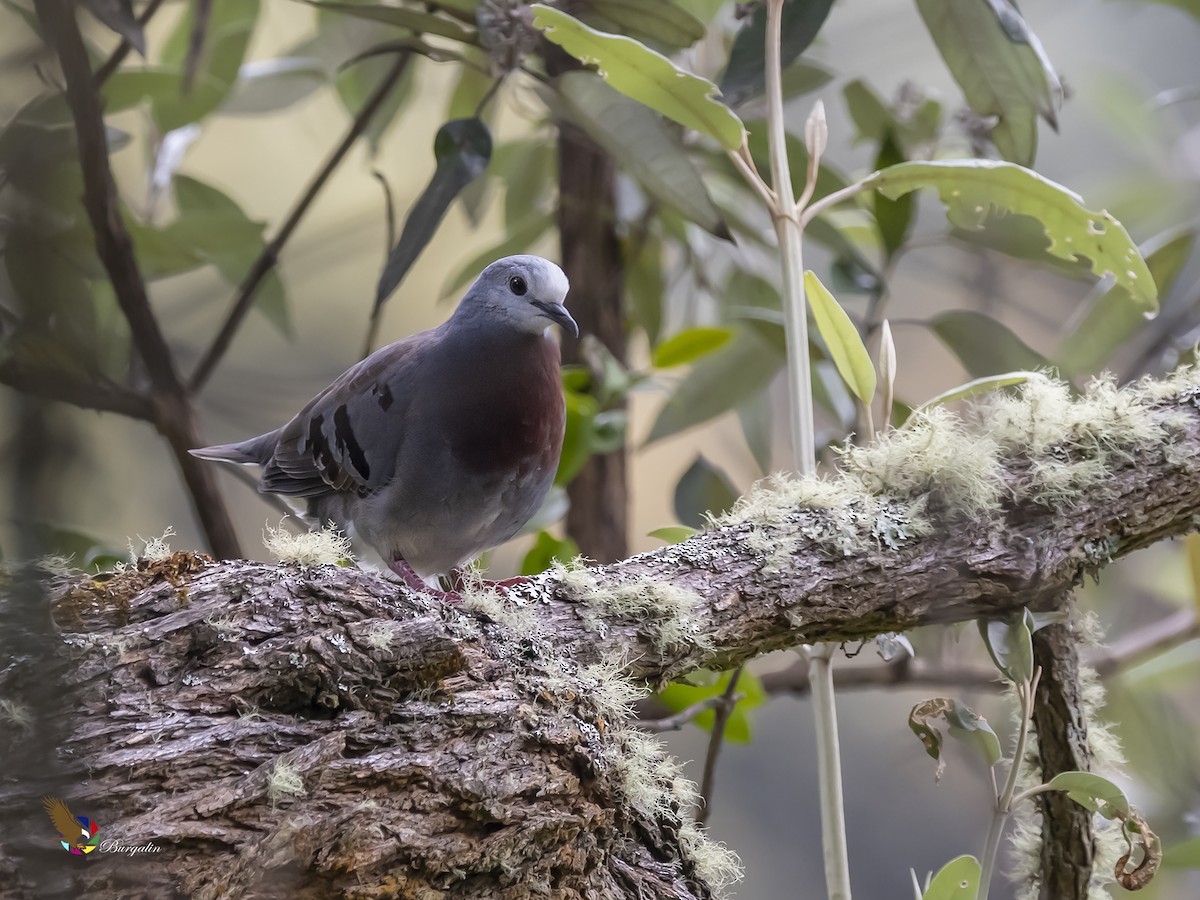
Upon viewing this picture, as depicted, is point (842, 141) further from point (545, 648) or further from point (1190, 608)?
Answer: point (545, 648)

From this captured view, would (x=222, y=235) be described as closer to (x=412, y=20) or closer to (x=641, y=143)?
(x=412, y=20)

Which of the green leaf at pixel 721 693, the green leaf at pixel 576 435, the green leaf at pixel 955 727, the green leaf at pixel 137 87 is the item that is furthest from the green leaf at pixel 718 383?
the green leaf at pixel 137 87

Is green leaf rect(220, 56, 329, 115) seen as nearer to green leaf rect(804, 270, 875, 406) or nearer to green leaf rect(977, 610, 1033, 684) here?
green leaf rect(804, 270, 875, 406)

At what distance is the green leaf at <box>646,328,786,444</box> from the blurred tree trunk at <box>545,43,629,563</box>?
0.30 meters

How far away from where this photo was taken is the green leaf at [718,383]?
169cm

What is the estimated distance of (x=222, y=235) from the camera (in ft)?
5.42

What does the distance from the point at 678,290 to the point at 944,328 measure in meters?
1.06

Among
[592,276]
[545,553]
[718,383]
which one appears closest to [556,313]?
[545,553]

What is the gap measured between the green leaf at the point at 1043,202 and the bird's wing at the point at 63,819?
946 mm

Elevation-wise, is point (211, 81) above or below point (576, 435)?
above

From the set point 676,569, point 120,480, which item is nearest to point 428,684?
point 676,569

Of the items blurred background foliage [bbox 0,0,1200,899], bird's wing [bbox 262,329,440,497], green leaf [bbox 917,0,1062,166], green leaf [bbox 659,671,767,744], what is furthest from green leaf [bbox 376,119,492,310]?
green leaf [bbox 659,671,767,744]

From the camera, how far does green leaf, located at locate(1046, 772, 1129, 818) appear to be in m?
0.89

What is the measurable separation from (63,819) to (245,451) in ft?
3.15
